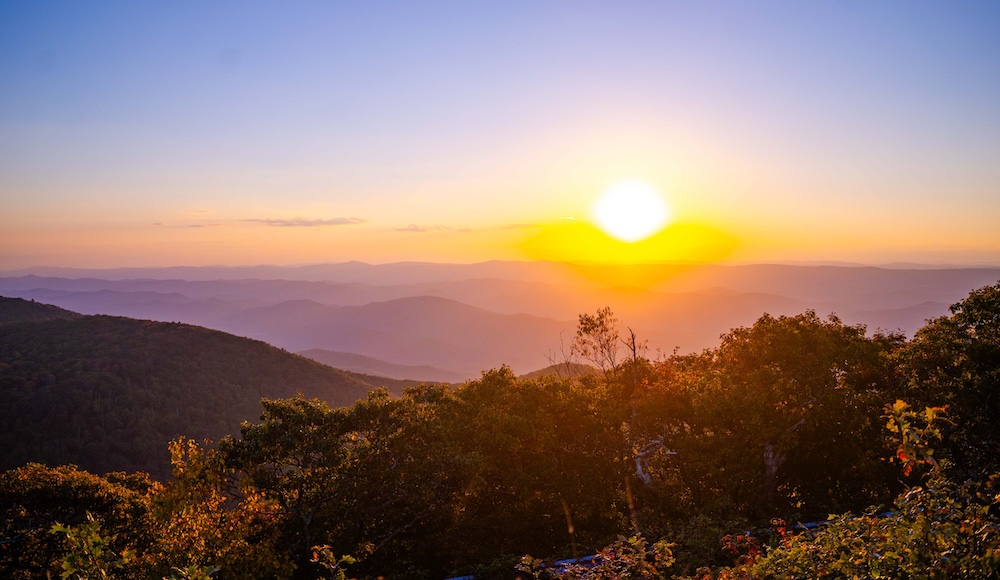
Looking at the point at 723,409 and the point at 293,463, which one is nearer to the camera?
the point at 293,463

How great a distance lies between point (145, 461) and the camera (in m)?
53.4

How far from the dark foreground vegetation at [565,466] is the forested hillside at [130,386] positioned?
45509 millimetres

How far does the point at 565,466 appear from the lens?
739 inches

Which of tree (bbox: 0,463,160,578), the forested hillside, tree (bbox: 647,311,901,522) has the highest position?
tree (bbox: 647,311,901,522)

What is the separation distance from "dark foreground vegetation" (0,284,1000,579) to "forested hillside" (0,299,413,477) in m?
45.5

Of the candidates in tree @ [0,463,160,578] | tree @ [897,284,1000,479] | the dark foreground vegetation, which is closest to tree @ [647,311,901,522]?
the dark foreground vegetation

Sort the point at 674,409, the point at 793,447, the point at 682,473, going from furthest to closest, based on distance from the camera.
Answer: the point at 674,409 → the point at 682,473 → the point at 793,447

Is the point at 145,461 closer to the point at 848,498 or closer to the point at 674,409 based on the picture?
the point at 674,409

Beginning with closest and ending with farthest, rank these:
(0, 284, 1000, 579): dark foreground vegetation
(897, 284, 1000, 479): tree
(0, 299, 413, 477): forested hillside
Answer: (897, 284, 1000, 479): tree → (0, 284, 1000, 579): dark foreground vegetation → (0, 299, 413, 477): forested hillside

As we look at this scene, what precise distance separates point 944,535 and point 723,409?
44.2ft

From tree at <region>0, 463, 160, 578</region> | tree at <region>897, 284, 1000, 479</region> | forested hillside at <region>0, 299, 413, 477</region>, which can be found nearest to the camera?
tree at <region>897, 284, 1000, 479</region>

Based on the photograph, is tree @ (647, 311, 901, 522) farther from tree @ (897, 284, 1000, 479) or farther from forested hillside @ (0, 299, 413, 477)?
forested hillside @ (0, 299, 413, 477)

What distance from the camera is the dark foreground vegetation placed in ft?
45.7

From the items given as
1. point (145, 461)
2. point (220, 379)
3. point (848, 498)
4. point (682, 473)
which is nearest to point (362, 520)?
point (682, 473)
